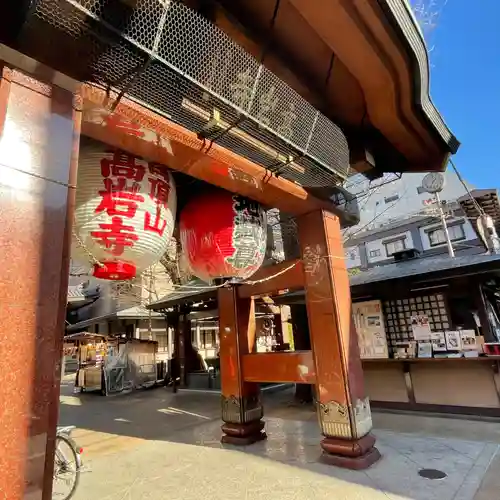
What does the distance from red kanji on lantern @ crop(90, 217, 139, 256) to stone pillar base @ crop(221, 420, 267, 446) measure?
442cm

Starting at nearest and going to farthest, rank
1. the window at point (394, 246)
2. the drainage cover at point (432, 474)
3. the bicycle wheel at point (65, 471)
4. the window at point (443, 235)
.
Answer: the drainage cover at point (432, 474) → the bicycle wheel at point (65, 471) → the window at point (443, 235) → the window at point (394, 246)

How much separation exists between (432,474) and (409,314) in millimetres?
4703

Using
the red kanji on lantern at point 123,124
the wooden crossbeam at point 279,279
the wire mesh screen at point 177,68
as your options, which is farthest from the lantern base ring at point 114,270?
the wooden crossbeam at point 279,279

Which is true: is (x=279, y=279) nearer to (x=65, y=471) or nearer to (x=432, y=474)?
(x=432, y=474)

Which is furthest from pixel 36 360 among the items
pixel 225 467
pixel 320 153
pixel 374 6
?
pixel 225 467

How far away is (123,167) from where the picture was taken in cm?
274

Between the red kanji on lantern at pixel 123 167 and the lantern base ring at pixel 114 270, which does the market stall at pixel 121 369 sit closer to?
the lantern base ring at pixel 114 270

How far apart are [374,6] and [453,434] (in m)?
6.70

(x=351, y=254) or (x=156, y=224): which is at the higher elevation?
(x=351, y=254)

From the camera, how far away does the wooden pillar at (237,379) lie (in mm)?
5762

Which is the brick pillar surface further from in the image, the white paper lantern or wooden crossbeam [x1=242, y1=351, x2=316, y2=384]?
wooden crossbeam [x1=242, y1=351, x2=316, y2=384]

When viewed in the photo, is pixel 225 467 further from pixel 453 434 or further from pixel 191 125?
pixel 191 125

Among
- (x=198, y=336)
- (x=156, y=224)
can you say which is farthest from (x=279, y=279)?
(x=198, y=336)

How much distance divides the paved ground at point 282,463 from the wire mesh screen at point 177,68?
3834mm
